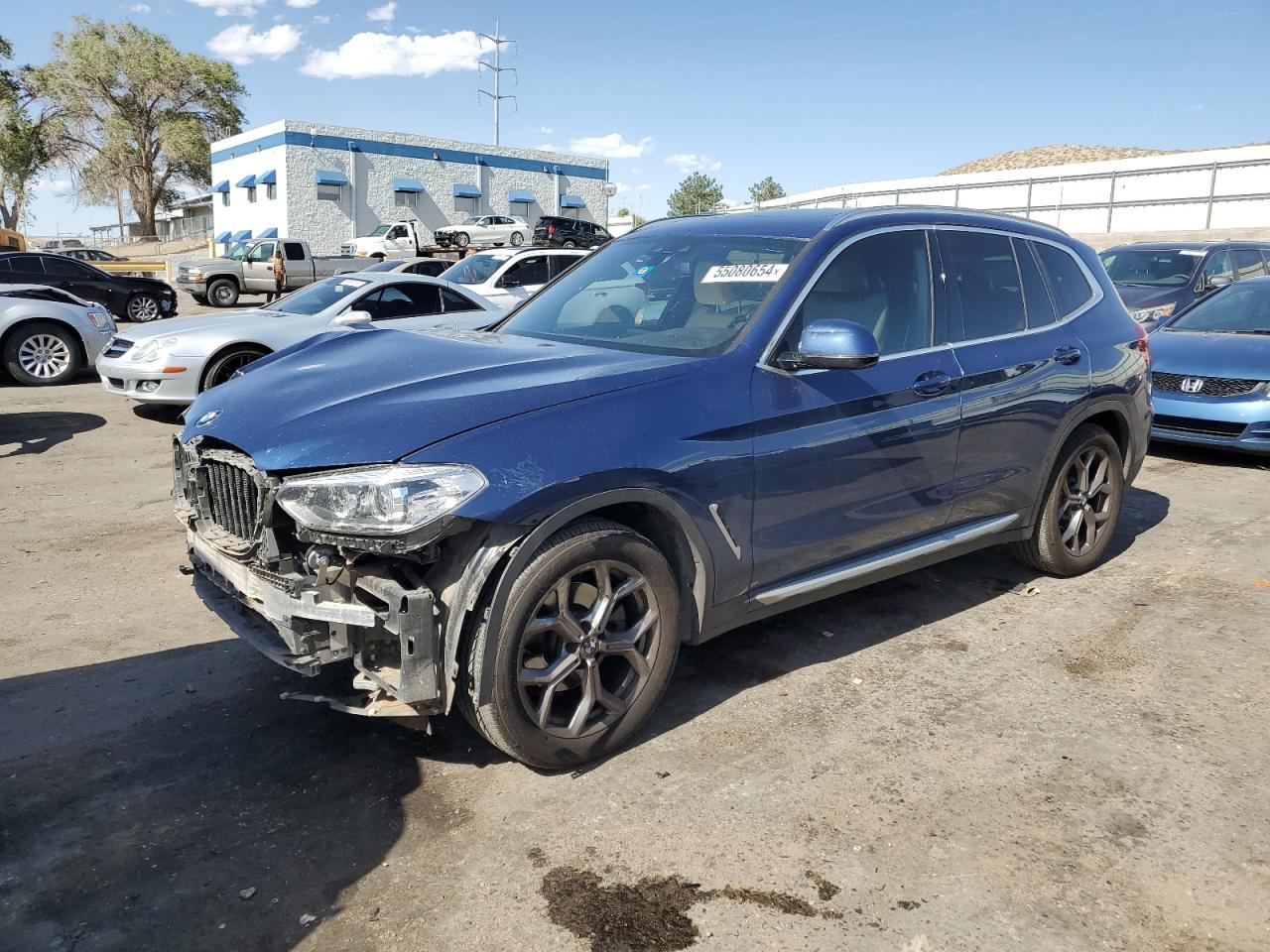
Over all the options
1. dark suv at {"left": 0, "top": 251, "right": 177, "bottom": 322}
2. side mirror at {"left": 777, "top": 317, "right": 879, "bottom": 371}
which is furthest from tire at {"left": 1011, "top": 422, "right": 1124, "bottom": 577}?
dark suv at {"left": 0, "top": 251, "right": 177, "bottom": 322}

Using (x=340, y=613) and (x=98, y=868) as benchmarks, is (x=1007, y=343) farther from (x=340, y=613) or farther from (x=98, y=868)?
(x=98, y=868)

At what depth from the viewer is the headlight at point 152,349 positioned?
9242mm

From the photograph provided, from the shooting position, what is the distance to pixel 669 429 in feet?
11.1

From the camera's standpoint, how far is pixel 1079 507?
5.37 metres

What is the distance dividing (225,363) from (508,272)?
618 centimetres

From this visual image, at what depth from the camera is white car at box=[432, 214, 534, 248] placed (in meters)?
33.6

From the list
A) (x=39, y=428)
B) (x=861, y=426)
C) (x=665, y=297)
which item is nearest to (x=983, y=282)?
(x=861, y=426)

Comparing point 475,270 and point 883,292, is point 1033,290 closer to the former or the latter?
point 883,292

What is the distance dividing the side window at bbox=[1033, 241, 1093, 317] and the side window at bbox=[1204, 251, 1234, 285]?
8.56m

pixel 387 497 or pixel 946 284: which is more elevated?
pixel 946 284

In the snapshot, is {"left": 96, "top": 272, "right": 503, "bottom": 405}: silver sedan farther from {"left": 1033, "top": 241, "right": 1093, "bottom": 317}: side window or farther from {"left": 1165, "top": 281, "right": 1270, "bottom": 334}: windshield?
{"left": 1165, "top": 281, "right": 1270, "bottom": 334}: windshield

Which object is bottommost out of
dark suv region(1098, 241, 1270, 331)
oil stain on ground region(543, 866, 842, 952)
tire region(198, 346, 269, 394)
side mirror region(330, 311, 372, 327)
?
oil stain on ground region(543, 866, 842, 952)

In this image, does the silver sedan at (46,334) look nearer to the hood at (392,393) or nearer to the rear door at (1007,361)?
the hood at (392,393)

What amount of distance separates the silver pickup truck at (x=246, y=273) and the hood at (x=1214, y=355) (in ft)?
72.4
